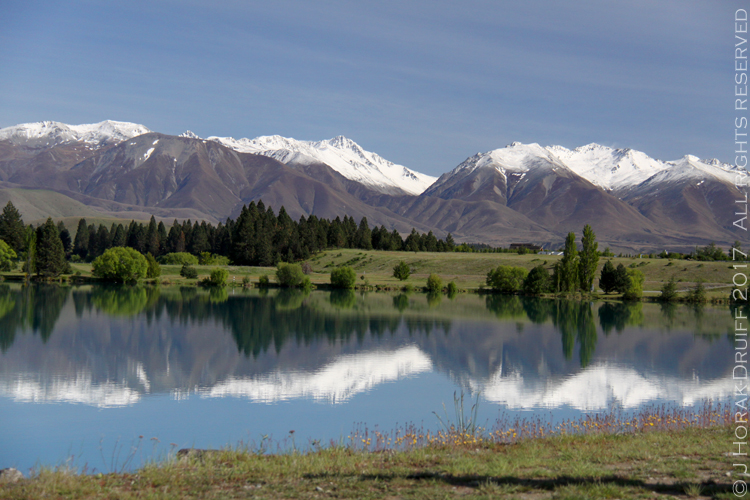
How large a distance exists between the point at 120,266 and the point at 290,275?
1108 inches

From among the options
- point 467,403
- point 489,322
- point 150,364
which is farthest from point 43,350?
point 489,322

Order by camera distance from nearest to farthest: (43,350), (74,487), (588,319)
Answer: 1. (74,487)
2. (43,350)
3. (588,319)

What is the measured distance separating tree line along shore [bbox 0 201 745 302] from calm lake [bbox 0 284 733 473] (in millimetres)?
26400

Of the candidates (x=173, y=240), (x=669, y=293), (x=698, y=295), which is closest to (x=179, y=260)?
(x=173, y=240)

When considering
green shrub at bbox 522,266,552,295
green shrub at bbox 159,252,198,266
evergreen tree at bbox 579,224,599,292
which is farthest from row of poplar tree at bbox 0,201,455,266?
evergreen tree at bbox 579,224,599,292

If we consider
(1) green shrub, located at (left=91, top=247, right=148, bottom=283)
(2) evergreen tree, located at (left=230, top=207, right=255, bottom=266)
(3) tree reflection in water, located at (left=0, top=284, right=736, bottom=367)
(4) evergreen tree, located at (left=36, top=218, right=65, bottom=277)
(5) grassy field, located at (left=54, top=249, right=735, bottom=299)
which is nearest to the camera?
(3) tree reflection in water, located at (left=0, top=284, right=736, bottom=367)

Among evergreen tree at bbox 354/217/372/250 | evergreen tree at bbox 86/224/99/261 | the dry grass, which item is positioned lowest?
the dry grass

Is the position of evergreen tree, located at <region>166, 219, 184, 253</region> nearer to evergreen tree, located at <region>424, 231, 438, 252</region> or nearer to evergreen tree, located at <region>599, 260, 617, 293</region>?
evergreen tree, located at <region>424, 231, 438, 252</region>

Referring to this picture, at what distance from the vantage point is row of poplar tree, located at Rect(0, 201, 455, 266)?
128 meters

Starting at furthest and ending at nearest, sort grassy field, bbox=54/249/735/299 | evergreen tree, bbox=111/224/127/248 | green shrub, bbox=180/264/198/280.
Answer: evergreen tree, bbox=111/224/127/248 < green shrub, bbox=180/264/198/280 < grassy field, bbox=54/249/735/299

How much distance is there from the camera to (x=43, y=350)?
37.0 metres

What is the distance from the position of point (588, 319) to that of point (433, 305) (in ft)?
63.8

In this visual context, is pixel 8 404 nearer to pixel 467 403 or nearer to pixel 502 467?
pixel 467 403

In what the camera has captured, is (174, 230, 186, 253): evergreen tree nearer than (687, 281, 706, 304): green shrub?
No
